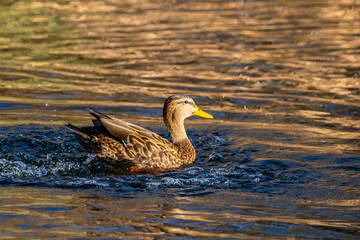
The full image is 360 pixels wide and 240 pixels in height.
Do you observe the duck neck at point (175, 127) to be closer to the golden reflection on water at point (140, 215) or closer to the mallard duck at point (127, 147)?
the mallard duck at point (127, 147)

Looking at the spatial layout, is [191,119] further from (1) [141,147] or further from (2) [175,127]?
(1) [141,147]

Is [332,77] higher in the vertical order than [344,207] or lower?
higher

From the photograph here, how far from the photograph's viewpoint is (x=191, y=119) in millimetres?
11023

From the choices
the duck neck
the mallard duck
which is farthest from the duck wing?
the duck neck

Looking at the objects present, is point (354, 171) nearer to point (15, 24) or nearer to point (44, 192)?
point (44, 192)

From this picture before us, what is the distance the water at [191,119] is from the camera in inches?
250

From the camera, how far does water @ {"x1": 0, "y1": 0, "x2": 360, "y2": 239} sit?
634cm

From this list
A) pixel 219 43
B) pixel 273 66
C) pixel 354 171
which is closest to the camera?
pixel 354 171

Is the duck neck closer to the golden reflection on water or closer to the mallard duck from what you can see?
the mallard duck

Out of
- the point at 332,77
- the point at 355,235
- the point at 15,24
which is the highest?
the point at 15,24

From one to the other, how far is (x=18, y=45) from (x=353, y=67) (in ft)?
27.8

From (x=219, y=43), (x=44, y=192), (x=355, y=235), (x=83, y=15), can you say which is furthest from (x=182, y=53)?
(x=355, y=235)

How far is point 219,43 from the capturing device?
16688 mm

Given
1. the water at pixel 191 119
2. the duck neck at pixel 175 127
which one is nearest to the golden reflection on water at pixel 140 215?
the water at pixel 191 119
